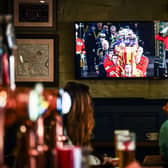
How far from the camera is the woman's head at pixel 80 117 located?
2959mm

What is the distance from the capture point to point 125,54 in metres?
5.01

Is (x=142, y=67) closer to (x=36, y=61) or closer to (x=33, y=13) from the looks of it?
(x=36, y=61)

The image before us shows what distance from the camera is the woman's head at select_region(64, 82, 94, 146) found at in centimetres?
296

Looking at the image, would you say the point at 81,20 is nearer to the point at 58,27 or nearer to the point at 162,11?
the point at 58,27

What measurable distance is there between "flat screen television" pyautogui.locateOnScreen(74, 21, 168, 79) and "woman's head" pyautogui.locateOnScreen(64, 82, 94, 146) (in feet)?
6.51

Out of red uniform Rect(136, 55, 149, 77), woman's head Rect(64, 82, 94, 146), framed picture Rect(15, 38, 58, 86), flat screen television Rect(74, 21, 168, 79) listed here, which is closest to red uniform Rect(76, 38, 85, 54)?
flat screen television Rect(74, 21, 168, 79)

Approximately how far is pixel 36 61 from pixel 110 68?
88cm

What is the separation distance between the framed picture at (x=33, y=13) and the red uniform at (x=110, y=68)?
77cm

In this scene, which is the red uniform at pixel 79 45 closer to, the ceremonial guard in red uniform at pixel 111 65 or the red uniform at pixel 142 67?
the ceremonial guard in red uniform at pixel 111 65

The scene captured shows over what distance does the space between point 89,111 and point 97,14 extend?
2.33 m

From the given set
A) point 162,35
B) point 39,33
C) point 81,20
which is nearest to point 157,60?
point 162,35

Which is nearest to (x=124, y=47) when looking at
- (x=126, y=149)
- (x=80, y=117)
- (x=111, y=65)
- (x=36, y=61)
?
(x=111, y=65)

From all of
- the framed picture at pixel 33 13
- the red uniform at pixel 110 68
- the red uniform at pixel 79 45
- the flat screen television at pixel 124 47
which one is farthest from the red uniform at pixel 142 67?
the framed picture at pixel 33 13

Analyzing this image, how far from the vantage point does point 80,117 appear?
3.00 m
